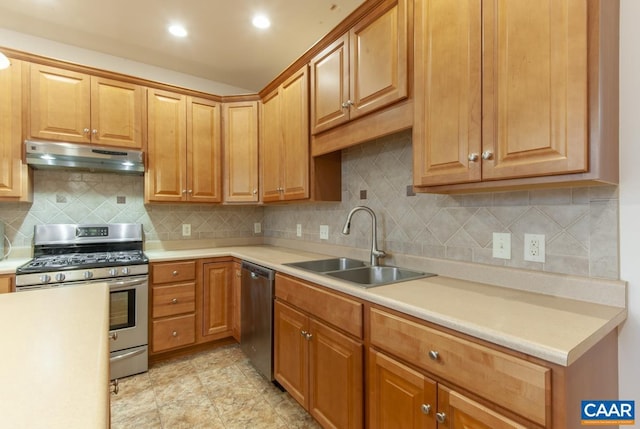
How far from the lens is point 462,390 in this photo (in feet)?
3.27

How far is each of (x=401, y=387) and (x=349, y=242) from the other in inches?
50.7

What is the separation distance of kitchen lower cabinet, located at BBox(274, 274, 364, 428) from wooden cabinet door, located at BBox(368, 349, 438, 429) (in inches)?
3.4

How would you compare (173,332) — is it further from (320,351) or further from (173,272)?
(320,351)

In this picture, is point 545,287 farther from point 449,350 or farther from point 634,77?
point 634,77

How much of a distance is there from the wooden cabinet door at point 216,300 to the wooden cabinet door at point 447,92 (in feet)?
6.58

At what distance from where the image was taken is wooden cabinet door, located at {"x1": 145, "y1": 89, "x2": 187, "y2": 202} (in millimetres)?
2730

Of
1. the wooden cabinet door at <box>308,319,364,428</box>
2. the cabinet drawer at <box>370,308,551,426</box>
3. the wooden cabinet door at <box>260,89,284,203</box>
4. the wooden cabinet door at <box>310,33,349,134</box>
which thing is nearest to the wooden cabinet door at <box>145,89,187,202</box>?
the wooden cabinet door at <box>260,89,284,203</box>

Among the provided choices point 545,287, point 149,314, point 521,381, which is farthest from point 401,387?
point 149,314

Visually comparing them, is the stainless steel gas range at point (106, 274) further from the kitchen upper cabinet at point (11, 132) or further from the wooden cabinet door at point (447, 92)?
the wooden cabinet door at point (447, 92)

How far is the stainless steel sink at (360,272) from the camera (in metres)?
1.82

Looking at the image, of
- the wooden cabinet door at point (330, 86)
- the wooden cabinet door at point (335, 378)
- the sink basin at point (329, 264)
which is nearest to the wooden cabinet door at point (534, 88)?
the wooden cabinet door at point (330, 86)

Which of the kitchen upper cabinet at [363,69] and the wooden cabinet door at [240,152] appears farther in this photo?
the wooden cabinet door at [240,152]
